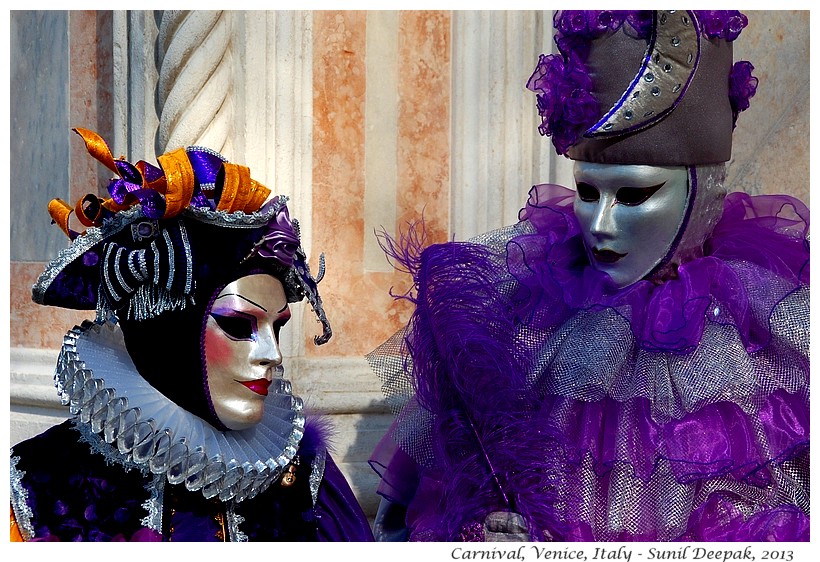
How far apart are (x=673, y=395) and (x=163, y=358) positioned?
0.88 meters

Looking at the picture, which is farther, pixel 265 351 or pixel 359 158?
pixel 359 158

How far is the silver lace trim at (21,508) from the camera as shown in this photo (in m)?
1.73

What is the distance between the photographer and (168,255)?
1764 mm

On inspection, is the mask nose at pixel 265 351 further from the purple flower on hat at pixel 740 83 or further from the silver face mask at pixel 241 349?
the purple flower on hat at pixel 740 83

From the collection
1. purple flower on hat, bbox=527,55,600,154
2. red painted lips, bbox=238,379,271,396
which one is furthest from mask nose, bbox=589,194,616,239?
red painted lips, bbox=238,379,271,396

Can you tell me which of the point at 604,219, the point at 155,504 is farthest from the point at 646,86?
the point at 155,504

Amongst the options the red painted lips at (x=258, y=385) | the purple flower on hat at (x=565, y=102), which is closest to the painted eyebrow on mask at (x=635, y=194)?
the purple flower on hat at (x=565, y=102)

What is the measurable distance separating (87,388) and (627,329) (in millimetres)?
946

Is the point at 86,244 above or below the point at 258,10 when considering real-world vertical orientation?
below

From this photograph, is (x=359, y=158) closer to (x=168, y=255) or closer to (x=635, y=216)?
(x=635, y=216)

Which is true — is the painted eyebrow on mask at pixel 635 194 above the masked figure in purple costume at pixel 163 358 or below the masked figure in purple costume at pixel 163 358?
above

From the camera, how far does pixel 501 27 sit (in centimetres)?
301
